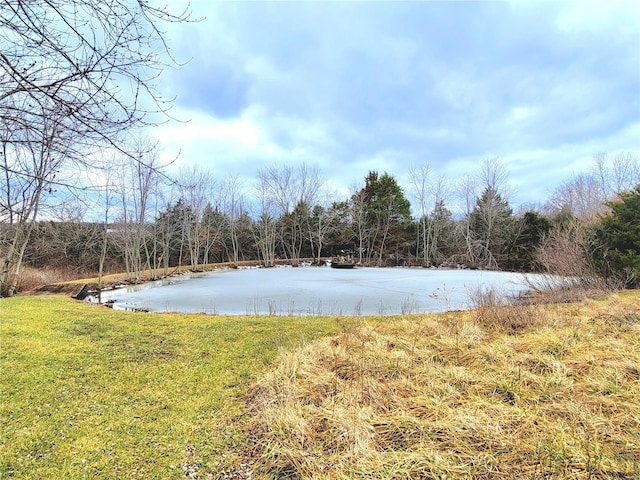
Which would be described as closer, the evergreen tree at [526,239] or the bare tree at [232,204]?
the evergreen tree at [526,239]

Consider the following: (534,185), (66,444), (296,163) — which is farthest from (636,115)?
(534,185)

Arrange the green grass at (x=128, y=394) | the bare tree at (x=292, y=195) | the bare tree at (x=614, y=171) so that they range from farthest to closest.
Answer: the bare tree at (x=292, y=195) < the bare tree at (x=614, y=171) < the green grass at (x=128, y=394)

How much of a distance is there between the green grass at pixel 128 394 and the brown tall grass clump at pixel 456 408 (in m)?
0.39

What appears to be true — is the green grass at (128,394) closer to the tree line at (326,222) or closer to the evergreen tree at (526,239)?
the tree line at (326,222)

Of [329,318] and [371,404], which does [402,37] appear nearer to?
[329,318]

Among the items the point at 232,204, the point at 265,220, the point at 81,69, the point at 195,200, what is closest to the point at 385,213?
the point at 265,220

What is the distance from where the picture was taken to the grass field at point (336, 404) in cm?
183

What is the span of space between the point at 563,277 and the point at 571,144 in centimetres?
1667

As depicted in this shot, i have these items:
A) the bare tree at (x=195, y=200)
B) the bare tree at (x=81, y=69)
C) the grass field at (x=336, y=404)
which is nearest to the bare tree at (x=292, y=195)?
the bare tree at (x=195, y=200)

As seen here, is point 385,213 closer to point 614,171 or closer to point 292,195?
point 292,195

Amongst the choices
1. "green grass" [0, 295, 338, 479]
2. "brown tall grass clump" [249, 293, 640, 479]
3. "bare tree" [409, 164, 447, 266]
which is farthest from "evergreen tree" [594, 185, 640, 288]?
"bare tree" [409, 164, 447, 266]

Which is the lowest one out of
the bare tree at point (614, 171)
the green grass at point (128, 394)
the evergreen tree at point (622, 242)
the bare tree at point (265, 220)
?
the green grass at point (128, 394)

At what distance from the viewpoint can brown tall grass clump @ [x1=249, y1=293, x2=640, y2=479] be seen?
175 centimetres

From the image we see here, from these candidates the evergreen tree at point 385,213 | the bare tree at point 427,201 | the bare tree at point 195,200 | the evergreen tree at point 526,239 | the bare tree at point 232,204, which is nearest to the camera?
the bare tree at point 195,200
